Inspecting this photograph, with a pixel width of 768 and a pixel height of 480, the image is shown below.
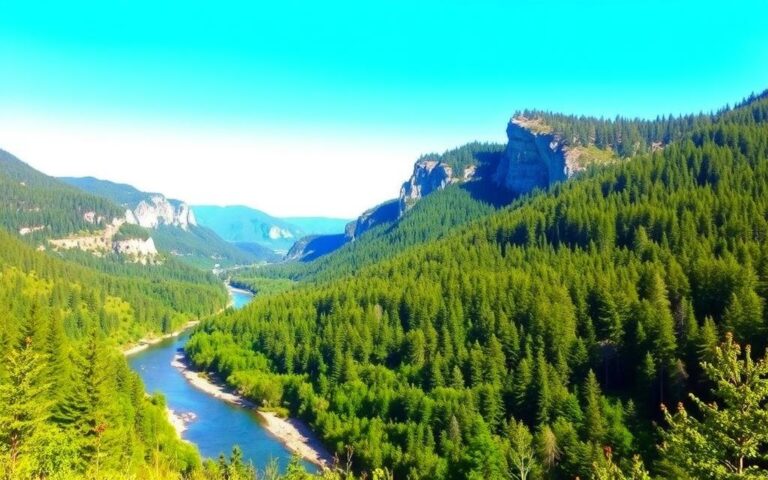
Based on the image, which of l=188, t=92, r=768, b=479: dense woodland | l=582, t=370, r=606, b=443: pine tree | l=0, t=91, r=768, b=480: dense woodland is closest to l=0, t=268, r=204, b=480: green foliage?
l=0, t=91, r=768, b=480: dense woodland

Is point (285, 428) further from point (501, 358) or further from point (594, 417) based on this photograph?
point (594, 417)

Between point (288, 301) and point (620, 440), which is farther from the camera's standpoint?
point (288, 301)

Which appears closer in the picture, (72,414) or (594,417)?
(72,414)

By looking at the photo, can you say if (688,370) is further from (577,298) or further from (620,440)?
(577,298)

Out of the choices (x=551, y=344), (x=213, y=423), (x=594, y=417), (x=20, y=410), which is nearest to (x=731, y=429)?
(x=20, y=410)

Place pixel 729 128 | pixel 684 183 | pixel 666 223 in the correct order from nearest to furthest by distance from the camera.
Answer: pixel 666 223, pixel 684 183, pixel 729 128

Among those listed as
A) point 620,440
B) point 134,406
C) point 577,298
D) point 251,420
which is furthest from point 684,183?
point 134,406
